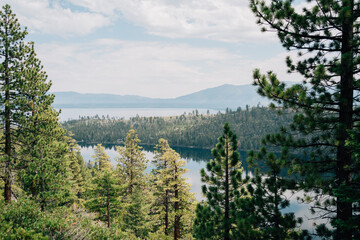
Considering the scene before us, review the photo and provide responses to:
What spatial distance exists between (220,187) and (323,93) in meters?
6.98

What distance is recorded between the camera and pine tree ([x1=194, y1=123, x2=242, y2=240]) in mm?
12133

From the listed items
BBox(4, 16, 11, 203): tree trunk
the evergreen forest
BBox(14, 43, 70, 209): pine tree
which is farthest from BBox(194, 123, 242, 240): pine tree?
BBox(4, 16, 11, 203): tree trunk

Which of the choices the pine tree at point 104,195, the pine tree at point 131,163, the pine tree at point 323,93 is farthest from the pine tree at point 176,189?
the pine tree at point 323,93

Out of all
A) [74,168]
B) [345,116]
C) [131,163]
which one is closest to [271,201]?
[345,116]

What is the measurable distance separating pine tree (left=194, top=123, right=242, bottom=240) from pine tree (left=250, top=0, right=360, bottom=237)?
3760mm

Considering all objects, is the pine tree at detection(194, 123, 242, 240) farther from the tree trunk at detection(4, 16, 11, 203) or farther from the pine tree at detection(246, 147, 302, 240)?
the tree trunk at detection(4, 16, 11, 203)

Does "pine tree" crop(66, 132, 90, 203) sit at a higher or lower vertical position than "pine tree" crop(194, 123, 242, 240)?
lower

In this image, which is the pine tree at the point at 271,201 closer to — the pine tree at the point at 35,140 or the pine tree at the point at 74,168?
the pine tree at the point at 35,140

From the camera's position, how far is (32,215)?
406 inches

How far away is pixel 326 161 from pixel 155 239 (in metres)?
17.7

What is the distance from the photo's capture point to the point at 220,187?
12547 millimetres

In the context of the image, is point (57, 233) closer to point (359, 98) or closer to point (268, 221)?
point (268, 221)

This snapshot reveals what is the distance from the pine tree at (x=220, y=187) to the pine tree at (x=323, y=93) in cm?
376

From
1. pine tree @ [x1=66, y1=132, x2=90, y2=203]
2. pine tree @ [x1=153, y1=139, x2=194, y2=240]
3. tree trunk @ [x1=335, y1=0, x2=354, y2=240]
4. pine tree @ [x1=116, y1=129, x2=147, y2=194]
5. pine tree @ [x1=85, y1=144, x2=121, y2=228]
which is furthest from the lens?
pine tree @ [x1=66, y1=132, x2=90, y2=203]
